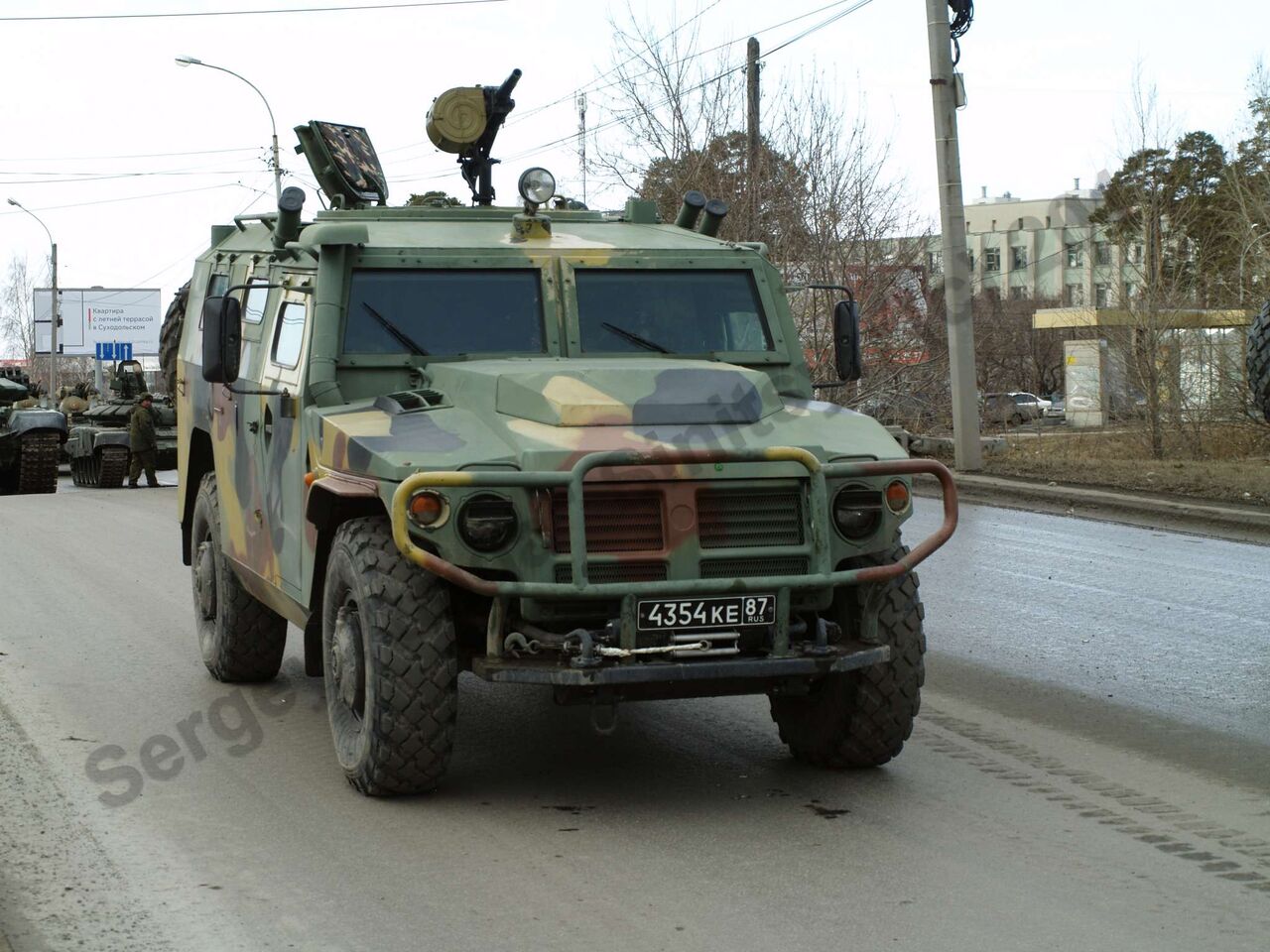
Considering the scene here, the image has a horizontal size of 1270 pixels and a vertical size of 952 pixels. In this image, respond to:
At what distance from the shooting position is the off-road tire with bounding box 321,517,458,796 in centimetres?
604

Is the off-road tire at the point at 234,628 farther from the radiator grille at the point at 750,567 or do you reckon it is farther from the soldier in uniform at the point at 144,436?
the soldier in uniform at the point at 144,436

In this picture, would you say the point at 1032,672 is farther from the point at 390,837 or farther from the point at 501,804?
the point at 390,837

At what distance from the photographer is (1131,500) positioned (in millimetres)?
16062

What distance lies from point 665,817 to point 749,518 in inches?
42.5

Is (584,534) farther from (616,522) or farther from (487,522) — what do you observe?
(487,522)

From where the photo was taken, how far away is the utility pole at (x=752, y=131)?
23812mm

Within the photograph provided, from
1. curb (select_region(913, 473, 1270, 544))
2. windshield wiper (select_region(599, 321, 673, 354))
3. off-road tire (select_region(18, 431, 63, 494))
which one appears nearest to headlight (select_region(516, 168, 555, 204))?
windshield wiper (select_region(599, 321, 673, 354))

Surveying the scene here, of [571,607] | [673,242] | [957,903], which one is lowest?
[957,903]

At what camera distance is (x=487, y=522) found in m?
5.89

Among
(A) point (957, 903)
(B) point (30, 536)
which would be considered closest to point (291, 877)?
(A) point (957, 903)

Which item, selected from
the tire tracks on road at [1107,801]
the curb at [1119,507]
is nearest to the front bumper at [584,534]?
the tire tracks on road at [1107,801]

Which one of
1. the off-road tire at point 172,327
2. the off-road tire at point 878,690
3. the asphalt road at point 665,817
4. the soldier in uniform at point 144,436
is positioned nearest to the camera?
the asphalt road at point 665,817

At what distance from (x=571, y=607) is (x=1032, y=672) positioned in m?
3.48

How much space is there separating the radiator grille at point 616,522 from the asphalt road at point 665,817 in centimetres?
96
